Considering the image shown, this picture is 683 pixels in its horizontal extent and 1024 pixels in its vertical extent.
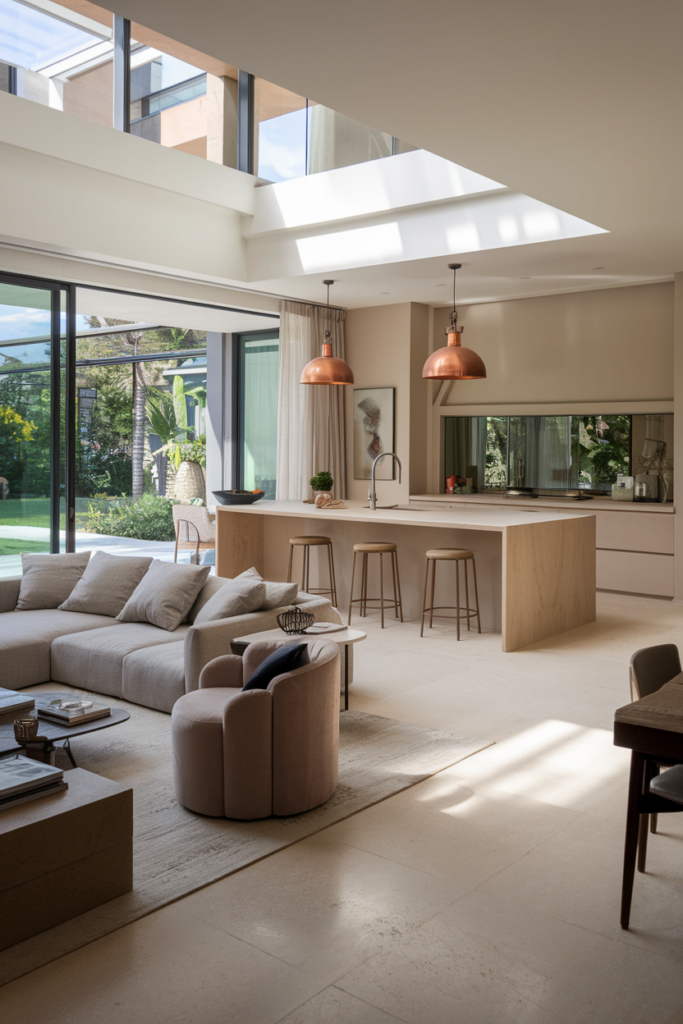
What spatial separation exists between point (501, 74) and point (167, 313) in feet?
20.5

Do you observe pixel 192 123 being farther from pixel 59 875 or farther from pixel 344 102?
pixel 59 875

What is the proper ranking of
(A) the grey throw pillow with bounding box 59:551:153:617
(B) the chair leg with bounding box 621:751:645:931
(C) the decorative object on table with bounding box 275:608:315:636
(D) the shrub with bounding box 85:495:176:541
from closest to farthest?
(B) the chair leg with bounding box 621:751:645:931 < (C) the decorative object on table with bounding box 275:608:315:636 < (A) the grey throw pillow with bounding box 59:551:153:617 < (D) the shrub with bounding box 85:495:176:541

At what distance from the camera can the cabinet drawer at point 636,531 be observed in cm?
774

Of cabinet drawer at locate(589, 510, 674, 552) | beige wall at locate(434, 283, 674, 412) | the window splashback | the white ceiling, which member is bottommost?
cabinet drawer at locate(589, 510, 674, 552)

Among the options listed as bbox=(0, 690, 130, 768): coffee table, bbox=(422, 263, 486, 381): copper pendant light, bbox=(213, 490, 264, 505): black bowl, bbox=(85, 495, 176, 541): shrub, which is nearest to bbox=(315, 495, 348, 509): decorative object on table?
bbox=(213, 490, 264, 505): black bowl

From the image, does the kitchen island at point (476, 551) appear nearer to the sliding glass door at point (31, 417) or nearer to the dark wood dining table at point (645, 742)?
the sliding glass door at point (31, 417)

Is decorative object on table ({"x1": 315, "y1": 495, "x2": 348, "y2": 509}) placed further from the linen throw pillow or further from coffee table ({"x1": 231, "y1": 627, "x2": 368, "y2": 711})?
the linen throw pillow

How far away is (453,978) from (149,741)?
219 centimetres

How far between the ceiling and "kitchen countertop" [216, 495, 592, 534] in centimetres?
216

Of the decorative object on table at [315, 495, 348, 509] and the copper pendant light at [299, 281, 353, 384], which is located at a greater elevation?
the copper pendant light at [299, 281, 353, 384]

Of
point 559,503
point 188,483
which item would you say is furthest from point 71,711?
point 188,483

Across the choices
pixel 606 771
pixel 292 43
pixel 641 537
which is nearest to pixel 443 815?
pixel 606 771

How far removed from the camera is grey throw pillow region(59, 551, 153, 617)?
5.54m

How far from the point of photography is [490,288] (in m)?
8.41
